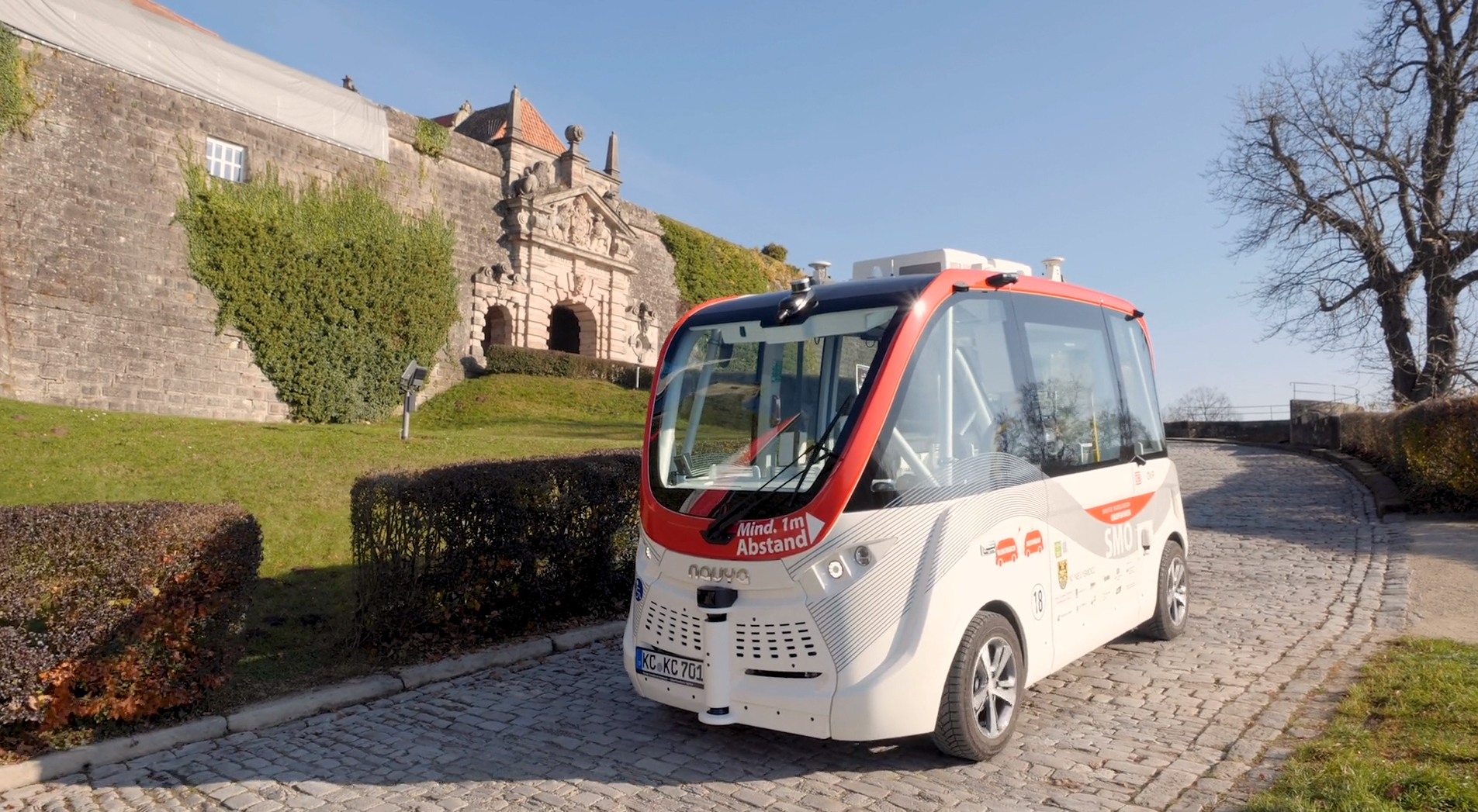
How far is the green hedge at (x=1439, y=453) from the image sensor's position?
12.2 metres

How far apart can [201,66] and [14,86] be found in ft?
12.7

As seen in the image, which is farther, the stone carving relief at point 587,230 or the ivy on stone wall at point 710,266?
the ivy on stone wall at point 710,266

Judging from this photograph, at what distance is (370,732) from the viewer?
17.2 feet

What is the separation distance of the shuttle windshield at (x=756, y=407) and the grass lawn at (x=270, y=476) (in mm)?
2845

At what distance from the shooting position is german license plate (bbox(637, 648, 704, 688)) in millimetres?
4660

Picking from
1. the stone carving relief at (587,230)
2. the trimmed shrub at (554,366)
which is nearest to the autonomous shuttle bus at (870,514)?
the trimmed shrub at (554,366)

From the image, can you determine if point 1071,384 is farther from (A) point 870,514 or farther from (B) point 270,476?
(B) point 270,476

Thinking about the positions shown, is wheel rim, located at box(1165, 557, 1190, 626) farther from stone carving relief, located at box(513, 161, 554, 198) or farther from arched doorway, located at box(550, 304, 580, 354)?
arched doorway, located at box(550, 304, 580, 354)

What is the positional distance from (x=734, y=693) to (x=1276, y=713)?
3.06 meters

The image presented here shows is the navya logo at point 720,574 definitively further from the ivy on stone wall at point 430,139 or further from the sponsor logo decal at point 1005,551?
the ivy on stone wall at point 430,139

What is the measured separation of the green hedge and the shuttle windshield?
37.7ft

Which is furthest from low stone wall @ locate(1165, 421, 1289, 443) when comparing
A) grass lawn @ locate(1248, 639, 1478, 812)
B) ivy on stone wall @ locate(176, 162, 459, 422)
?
grass lawn @ locate(1248, 639, 1478, 812)

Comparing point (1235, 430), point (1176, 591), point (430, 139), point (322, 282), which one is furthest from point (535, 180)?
point (1176, 591)

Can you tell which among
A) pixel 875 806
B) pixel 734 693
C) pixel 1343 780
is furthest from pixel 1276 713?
pixel 734 693
